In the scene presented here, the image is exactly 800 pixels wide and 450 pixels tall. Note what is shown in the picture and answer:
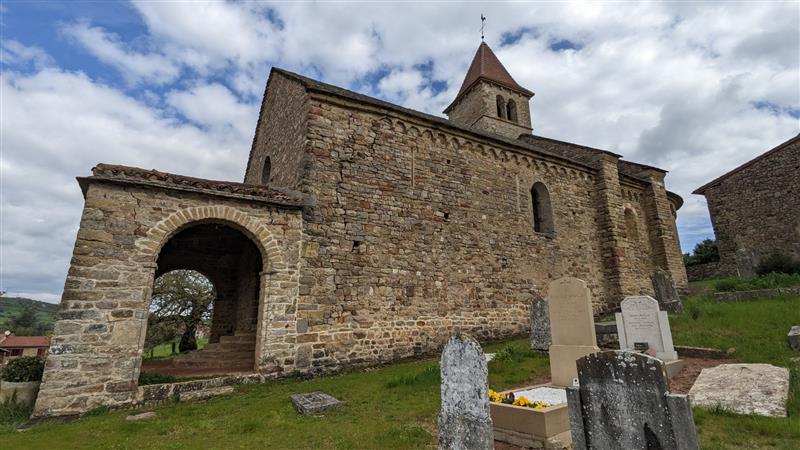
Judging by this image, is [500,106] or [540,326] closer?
[540,326]

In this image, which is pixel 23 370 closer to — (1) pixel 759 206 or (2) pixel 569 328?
(2) pixel 569 328

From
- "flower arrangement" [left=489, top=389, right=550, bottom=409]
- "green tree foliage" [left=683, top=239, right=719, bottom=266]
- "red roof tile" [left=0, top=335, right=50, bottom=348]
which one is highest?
"green tree foliage" [left=683, top=239, right=719, bottom=266]

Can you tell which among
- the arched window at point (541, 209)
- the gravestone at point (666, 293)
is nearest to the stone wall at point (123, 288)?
the arched window at point (541, 209)

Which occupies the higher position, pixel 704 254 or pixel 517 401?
pixel 704 254

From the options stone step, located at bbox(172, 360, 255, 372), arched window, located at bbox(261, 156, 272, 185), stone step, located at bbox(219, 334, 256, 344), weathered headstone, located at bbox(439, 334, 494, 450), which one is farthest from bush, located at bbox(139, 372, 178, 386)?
arched window, located at bbox(261, 156, 272, 185)

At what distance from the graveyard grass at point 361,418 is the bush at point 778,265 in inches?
263

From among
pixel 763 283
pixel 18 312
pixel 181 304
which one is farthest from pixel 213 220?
pixel 18 312

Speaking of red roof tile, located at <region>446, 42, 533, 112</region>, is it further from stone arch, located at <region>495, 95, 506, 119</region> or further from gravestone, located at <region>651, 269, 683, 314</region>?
gravestone, located at <region>651, 269, 683, 314</region>

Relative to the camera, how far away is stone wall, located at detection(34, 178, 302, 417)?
249 inches

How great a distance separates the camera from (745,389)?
506 centimetres

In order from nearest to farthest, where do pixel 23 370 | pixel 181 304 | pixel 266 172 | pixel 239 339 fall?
pixel 23 370 → pixel 239 339 → pixel 266 172 → pixel 181 304

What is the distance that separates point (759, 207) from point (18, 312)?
108607mm

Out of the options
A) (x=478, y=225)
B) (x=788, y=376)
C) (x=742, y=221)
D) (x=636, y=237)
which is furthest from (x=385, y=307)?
(x=742, y=221)

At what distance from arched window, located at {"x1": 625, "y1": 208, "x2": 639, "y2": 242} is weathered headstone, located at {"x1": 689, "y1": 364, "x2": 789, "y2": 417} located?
38.3 feet
